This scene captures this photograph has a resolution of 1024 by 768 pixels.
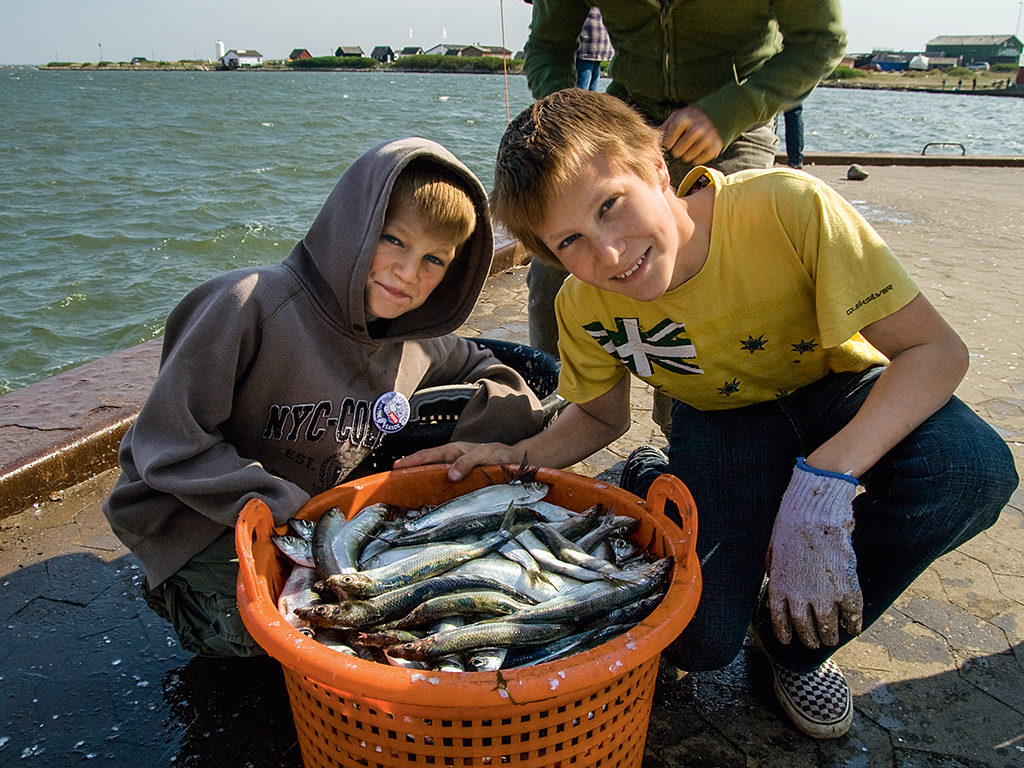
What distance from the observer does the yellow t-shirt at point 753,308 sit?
2303mm

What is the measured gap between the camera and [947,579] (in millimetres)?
3068

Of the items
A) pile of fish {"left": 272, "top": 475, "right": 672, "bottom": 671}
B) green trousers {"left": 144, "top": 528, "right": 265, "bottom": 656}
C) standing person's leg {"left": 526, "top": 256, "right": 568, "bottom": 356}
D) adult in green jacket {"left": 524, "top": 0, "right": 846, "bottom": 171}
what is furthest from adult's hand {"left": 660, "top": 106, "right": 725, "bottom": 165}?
green trousers {"left": 144, "top": 528, "right": 265, "bottom": 656}

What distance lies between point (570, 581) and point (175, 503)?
49.9 inches

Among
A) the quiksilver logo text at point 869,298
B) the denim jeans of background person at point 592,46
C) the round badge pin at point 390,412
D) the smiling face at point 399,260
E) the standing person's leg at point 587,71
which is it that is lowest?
the round badge pin at point 390,412

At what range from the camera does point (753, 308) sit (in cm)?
252

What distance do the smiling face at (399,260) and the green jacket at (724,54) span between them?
4.25ft

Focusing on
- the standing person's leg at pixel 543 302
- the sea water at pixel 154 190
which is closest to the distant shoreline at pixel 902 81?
the sea water at pixel 154 190

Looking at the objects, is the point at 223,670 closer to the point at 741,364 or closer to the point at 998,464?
the point at 741,364

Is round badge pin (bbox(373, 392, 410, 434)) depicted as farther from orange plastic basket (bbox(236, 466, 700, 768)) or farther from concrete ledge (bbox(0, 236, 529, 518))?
concrete ledge (bbox(0, 236, 529, 518))

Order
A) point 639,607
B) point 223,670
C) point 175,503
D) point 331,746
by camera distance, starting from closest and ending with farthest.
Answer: point 331,746
point 639,607
point 175,503
point 223,670

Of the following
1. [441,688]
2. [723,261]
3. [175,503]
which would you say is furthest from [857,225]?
[175,503]

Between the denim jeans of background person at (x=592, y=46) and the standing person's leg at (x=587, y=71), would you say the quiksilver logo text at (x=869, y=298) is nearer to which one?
the denim jeans of background person at (x=592, y=46)

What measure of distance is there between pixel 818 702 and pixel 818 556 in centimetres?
49

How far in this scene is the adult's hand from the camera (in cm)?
310
